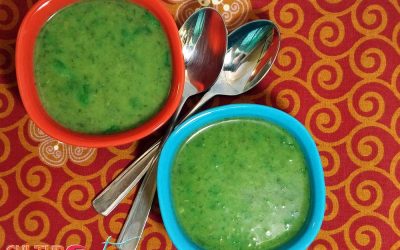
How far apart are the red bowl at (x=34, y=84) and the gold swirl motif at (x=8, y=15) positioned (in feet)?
0.56

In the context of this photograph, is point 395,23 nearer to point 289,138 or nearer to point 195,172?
point 289,138

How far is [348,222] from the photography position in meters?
1.32

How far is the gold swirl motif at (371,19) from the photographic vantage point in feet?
4.33

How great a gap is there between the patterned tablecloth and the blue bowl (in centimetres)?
13

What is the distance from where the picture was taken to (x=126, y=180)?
1287 mm

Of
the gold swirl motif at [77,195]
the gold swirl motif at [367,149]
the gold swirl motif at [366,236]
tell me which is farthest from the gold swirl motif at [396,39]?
the gold swirl motif at [77,195]

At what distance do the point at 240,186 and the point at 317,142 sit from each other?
0.83 ft

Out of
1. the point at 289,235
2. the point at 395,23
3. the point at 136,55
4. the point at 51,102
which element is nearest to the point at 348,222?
the point at 289,235

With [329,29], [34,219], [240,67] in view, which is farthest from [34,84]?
[329,29]

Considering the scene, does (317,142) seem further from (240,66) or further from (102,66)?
(102,66)

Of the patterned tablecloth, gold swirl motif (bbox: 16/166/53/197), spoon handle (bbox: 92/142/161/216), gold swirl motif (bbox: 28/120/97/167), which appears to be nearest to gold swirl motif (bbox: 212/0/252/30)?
the patterned tablecloth

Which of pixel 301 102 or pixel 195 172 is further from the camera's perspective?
pixel 301 102

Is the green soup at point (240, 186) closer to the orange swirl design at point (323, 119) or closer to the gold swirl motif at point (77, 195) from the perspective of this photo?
the orange swirl design at point (323, 119)

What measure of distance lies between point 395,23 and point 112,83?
0.75 m
